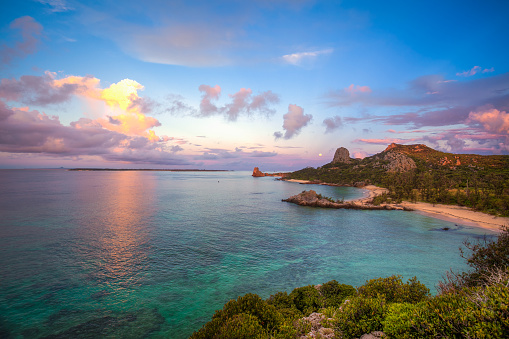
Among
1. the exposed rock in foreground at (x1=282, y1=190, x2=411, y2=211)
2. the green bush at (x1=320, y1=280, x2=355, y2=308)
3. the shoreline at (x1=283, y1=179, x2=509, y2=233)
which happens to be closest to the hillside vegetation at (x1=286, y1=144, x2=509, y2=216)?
the shoreline at (x1=283, y1=179, x2=509, y2=233)

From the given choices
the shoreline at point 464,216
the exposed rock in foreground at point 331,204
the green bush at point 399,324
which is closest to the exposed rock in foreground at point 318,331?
the green bush at point 399,324

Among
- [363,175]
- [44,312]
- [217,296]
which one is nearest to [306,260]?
[217,296]

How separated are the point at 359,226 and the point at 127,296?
162ft

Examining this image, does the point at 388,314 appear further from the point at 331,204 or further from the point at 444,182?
the point at 444,182

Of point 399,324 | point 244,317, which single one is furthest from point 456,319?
point 244,317

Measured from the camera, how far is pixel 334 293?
1877 cm

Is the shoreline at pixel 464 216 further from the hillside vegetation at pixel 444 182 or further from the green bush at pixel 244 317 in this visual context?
the green bush at pixel 244 317

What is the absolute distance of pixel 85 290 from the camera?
73.6 feet

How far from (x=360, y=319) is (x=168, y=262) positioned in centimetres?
2580

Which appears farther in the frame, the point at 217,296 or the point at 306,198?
the point at 306,198

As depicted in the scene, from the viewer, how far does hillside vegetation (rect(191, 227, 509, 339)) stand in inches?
297

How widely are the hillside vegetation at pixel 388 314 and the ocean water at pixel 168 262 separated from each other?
6788 millimetres

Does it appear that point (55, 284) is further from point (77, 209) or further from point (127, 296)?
point (77, 209)

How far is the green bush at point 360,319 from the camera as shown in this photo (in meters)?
10.1
